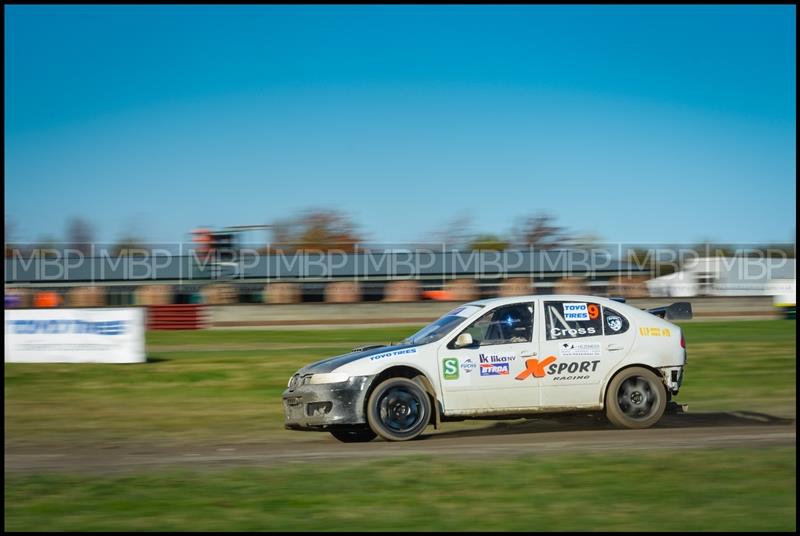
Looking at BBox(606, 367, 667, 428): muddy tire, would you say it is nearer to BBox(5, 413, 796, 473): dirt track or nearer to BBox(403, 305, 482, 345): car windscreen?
BBox(5, 413, 796, 473): dirt track

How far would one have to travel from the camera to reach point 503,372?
951 cm

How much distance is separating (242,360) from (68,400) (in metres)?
3.83

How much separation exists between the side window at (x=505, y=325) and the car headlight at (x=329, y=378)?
152cm

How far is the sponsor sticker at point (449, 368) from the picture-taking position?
9406 millimetres

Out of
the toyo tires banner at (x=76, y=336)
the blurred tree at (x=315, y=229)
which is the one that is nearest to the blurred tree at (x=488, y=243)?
the blurred tree at (x=315, y=229)

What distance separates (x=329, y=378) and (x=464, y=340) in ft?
4.98

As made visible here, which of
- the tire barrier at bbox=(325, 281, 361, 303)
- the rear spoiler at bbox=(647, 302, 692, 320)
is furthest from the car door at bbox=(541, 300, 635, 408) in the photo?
the tire barrier at bbox=(325, 281, 361, 303)

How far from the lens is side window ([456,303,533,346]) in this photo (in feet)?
31.8

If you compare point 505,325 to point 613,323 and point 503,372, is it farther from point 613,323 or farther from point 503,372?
point 613,323

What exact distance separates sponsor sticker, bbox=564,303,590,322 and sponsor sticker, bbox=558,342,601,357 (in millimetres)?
305

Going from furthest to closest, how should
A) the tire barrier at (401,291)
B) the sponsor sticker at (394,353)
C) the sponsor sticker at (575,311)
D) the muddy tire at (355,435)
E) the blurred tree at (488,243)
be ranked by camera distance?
the blurred tree at (488,243)
the tire barrier at (401,291)
the muddy tire at (355,435)
the sponsor sticker at (575,311)
the sponsor sticker at (394,353)

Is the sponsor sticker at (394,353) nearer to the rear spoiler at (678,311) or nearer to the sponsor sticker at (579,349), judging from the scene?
the sponsor sticker at (579,349)

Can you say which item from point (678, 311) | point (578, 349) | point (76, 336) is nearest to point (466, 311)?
point (578, 349)

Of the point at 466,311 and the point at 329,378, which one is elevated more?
the point at 466,311
